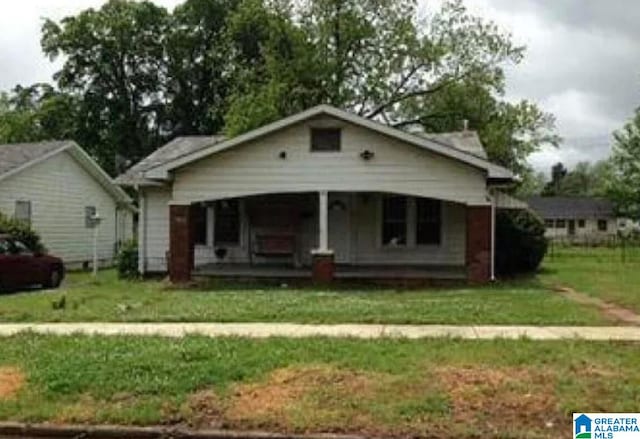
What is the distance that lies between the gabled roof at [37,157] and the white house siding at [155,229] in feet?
15.3

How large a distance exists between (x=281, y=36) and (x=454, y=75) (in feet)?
28.7

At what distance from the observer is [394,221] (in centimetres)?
2575

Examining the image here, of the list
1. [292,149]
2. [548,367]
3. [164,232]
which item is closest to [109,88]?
[164,232]

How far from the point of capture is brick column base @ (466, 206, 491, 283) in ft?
73.5

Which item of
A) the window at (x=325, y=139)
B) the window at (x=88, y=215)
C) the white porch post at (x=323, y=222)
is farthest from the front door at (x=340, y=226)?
the window at (x=88, y=215)

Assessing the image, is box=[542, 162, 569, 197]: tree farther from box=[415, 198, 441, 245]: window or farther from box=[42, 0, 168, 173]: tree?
box=[415, 198, 441, 245]: window

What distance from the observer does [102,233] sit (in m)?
38.6

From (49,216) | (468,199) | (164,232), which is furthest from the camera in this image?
(49,216)

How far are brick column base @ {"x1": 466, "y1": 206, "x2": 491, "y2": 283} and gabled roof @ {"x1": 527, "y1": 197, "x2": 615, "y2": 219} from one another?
3059 inches

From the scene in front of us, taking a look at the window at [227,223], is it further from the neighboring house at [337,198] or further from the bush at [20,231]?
the bush at [20,231]

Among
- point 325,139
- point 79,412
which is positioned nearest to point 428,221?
point 325,139

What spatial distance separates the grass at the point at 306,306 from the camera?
14.7 metres

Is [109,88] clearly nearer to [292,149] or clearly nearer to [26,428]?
[292,149]

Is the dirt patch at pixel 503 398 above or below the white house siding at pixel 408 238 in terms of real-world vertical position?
below
